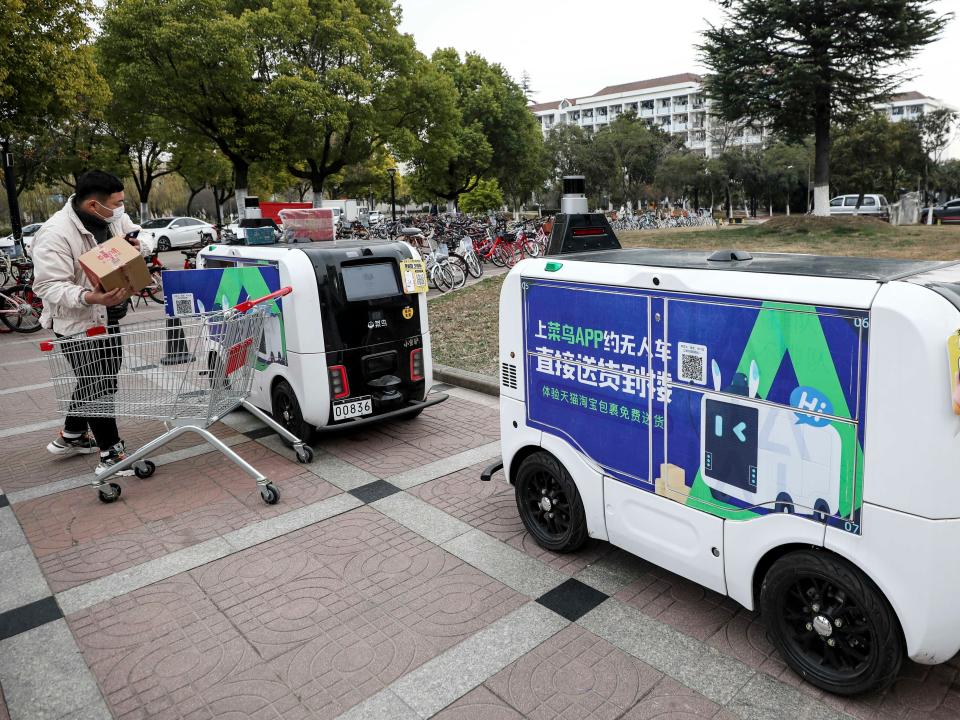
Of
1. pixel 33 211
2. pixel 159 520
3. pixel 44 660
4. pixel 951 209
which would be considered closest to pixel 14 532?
pixel 159 520

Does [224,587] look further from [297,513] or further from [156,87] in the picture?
[156,87]

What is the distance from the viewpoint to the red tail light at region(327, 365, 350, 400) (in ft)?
18.0

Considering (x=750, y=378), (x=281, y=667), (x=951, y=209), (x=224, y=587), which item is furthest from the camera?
(x=951, y=209)

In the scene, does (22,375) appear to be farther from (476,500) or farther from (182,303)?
(476,500)

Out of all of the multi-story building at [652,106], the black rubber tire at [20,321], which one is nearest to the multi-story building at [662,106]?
the multi-story building at [652,106]

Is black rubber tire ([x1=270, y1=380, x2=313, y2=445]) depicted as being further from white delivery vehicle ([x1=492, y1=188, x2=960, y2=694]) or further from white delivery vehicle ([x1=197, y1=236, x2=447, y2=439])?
white delivery vehicle ([x1=492, y1=188, x2=960, y2=694])

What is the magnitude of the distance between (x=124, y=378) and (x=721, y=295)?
3936 millimetres

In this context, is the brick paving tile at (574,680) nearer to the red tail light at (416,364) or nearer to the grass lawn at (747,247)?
the red tail light at (416,364)

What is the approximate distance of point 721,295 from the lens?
9.11 feet

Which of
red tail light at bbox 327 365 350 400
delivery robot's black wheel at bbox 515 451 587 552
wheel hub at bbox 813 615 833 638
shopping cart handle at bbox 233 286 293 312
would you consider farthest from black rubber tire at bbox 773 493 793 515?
red tail light at bbox 327 365 350 400

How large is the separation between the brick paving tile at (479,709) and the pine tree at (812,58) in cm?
2424

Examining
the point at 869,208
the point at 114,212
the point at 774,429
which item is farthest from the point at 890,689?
the point at 869,208

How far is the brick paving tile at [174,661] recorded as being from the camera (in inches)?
Result: 111

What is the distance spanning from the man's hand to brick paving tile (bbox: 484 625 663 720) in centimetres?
344
